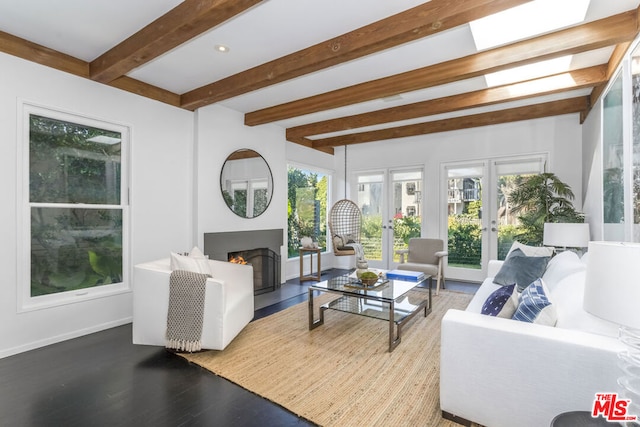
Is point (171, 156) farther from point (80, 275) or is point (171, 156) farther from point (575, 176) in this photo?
point (575, 176)

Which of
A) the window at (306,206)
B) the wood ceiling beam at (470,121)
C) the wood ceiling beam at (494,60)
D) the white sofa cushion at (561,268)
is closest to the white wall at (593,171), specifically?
the wood ceiling beam at (470,121)

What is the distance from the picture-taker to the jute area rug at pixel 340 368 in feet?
6.36

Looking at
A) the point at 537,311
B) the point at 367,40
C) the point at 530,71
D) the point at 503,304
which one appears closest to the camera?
the point at 537,311

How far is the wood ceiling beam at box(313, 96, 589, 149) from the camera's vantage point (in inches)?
166

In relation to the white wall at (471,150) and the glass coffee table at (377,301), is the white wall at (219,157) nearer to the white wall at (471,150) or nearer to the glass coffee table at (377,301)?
the glass coffee table at (377,301)

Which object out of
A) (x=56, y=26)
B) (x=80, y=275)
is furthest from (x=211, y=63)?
(x=80, y=275)

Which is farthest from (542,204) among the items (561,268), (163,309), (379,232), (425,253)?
(163,309)

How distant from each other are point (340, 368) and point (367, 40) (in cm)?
255

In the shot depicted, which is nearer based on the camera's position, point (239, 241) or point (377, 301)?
point (377, 301)

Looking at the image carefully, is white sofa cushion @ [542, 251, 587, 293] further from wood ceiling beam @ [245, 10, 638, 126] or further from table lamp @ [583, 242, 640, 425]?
wood ceiling beam @ [245, 10, 638, 126]

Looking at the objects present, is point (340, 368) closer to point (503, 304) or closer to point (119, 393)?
point (503, 304)

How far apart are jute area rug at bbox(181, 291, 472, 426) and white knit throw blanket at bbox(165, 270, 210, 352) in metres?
0.15

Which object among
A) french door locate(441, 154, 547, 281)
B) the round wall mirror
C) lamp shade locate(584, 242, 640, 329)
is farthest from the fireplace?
lamp shade locate(584, 242, 640, 329)

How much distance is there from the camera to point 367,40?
2406 millimetres
